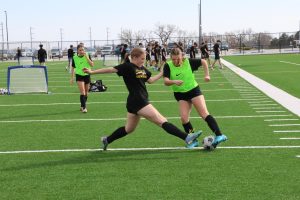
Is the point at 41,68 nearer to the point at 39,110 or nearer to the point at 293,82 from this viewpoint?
the point at 39,110

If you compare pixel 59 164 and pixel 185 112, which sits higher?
pixel 185 112

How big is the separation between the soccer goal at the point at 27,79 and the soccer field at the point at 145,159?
5125mm

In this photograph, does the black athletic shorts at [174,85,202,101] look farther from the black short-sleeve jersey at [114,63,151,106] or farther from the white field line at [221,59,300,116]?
the white field line at [221,59,300,116]

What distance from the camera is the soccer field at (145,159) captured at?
5207mm

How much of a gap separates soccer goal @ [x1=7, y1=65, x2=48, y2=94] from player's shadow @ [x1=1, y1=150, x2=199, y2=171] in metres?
Result: 10.4

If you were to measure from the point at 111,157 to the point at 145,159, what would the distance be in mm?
561

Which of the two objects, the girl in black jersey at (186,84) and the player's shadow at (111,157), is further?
the girl in black jersey at (186,84)

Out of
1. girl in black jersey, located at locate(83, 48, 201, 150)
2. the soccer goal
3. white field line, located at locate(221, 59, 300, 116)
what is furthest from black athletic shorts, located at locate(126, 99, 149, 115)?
the soccer goal

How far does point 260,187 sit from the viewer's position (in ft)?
17.2

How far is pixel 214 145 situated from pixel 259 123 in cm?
276

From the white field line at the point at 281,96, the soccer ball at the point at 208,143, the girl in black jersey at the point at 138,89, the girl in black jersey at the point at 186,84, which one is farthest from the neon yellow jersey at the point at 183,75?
the white field line at the point at 281,96

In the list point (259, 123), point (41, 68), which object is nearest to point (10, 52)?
point (41, 68)

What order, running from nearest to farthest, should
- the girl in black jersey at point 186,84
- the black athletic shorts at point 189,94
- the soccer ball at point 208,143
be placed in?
1. the soccer ball at point 208,143
2. the girl in black jersey at point 186,84
3. the black athletic shorts at point 189,94

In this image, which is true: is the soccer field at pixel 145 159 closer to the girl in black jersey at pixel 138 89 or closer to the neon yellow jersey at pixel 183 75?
the girl in black jersey at pixel 138 89
